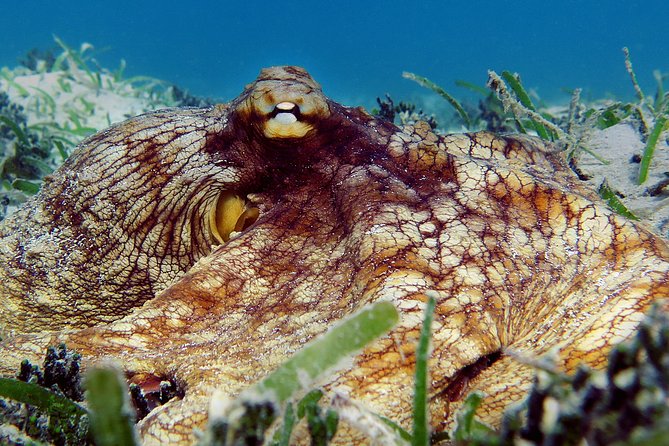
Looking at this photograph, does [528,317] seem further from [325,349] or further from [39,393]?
[39,393]

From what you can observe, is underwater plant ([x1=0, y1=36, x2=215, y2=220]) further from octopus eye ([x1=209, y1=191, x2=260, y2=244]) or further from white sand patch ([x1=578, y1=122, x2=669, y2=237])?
white sand patch ([x1=578, y1=122, x2=669, y2=237])

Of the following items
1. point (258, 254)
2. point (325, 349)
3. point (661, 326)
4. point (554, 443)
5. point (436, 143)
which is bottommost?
point (554, 443)

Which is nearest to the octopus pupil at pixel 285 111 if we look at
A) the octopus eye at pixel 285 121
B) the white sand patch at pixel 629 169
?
the octopus eye at pixel 285 121

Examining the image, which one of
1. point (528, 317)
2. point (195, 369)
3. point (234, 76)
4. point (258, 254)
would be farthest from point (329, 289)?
point (234, 76)

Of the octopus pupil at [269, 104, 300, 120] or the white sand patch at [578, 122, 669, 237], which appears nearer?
the octopus pupil at [269, 104, 300, 120]

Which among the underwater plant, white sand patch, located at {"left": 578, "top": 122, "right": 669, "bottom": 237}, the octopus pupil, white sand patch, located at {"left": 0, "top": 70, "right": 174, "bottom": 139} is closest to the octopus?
the octopus pupil

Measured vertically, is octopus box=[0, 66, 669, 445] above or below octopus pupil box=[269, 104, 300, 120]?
below

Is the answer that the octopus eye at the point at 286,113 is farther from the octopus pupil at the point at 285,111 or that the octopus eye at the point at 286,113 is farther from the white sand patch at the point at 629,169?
the white sand patch at the point at 629,169
